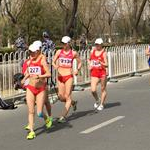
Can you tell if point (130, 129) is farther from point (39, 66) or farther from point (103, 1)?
point (103, 1)

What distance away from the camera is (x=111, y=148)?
7.64 m

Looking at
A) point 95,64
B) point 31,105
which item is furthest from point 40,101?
point 95,64

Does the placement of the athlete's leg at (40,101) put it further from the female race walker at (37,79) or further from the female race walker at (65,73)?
the female race walker at (65,73)

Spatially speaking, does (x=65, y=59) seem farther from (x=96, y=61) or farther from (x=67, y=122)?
(x=96, y=61)

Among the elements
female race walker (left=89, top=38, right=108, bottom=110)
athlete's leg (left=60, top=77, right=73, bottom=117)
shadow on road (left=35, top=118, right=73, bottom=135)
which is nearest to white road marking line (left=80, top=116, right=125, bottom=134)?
shadow on road (left=35, top=118, right=73, bottom=135)

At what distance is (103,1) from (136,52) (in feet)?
115

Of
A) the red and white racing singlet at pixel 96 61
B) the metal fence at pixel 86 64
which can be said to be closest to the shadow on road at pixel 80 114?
the red and white racing singlet at pixel 96 61

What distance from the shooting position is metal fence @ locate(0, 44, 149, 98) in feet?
46.2

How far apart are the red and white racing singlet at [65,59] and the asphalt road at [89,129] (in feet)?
3.83

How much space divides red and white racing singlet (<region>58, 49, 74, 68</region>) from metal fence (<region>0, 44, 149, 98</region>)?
3.64 metres

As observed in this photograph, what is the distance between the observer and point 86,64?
18578 mm

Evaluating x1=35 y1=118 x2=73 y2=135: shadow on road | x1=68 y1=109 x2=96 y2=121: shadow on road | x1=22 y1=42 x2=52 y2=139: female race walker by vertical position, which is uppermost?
x1=22 y1=42 x2=52 y2=139: female race walker

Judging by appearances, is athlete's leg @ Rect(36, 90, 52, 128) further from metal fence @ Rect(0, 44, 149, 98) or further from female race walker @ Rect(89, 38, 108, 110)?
metal fence @ Rect(0, 44, 149, 98)

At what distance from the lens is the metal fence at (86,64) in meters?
14.1
